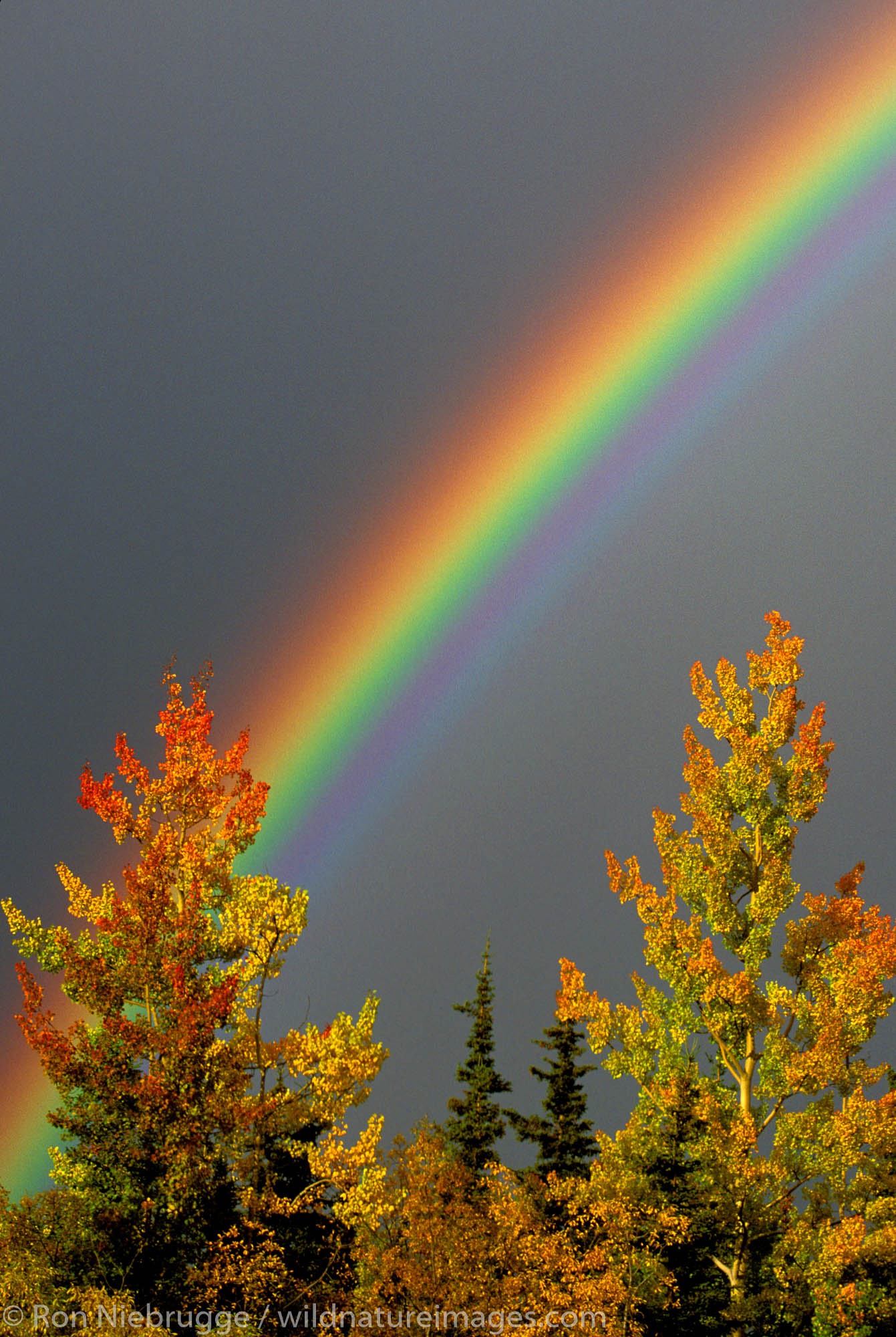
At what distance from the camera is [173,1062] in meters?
18.5

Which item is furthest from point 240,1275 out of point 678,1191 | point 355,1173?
point 678,1191

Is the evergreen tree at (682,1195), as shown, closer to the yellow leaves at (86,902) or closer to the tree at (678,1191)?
the tree at (678,1191)

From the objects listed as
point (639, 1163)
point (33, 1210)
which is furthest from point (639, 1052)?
point (33, 1210)

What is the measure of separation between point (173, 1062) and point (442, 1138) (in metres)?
7.38

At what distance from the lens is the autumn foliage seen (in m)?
18.5

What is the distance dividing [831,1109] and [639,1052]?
3.60 metres

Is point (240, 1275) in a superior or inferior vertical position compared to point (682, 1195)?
inferior

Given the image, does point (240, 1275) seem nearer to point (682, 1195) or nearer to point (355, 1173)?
point (355, 1173)

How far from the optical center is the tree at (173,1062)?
18.4m

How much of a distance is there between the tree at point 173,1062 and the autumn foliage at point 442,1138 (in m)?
0.05

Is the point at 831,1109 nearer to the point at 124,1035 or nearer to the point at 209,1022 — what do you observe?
the point at 209,1022

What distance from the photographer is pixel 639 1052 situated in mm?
21812

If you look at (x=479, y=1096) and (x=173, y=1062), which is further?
(x=479, y=1096)

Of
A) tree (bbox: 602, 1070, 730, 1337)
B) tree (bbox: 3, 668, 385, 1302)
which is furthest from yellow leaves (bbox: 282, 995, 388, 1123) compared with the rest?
tree (bbox: 602, 1070, 730, 1337)
